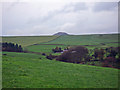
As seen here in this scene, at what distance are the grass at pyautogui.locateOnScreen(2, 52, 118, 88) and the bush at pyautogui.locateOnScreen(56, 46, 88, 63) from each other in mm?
460

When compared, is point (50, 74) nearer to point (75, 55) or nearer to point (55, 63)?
point (55, 63)

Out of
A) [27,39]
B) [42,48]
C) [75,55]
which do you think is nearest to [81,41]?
[75,55]

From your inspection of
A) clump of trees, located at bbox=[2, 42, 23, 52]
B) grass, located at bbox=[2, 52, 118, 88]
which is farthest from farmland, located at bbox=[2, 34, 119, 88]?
clump of trees, located at bbox=[2, 42, 23, 52]

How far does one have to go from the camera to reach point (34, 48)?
11008 millimetres

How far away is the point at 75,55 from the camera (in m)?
10.5

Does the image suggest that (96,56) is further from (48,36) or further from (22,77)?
(22,77)

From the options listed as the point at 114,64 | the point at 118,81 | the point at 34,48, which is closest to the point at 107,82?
the point at 118,81

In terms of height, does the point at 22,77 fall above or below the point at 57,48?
below

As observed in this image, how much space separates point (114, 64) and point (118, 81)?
2433 millimetres

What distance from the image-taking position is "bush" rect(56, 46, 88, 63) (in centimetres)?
1047

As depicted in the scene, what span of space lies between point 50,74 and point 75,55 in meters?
2.85

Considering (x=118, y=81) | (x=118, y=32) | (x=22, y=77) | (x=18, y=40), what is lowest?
(x=118, y=81)

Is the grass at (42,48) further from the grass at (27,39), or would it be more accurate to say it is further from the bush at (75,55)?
the bush at (75,55)

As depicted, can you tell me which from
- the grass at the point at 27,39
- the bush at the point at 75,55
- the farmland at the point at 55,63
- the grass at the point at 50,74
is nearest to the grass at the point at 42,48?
the farmland at the point at 55,63
